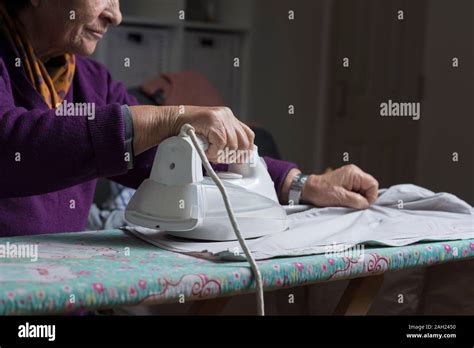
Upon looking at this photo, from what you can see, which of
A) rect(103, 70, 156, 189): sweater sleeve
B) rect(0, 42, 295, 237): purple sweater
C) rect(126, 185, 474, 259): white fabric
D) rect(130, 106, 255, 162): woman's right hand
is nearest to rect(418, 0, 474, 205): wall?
rect(126, 185, 474, 259): white fabric

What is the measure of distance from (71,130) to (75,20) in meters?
0.39

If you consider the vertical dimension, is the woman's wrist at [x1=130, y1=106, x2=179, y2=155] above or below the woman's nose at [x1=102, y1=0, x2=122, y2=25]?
below

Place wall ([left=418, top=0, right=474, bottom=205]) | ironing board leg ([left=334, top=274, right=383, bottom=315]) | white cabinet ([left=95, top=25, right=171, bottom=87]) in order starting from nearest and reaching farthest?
ironing board leg ([left=334, top=274, right=383, bottom=315]) → wall ([left=418, top=0, right=474, bottom=205]) → white cabinet ([left=95, top=25, right=171, bottom=87])

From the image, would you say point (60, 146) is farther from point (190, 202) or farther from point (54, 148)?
point (190, 202)

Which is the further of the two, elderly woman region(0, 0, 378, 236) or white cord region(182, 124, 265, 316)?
elderly woman region(0, 0, 378, 236)

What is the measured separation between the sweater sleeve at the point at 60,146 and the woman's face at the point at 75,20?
1.16 feet

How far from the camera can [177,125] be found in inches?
41.7

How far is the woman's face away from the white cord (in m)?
0.42

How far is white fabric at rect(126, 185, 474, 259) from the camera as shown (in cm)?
104

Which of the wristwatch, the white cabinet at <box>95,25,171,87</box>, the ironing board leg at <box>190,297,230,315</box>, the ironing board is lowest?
the ironing board leg at <box>190,297,230,315</box>

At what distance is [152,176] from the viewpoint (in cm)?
109

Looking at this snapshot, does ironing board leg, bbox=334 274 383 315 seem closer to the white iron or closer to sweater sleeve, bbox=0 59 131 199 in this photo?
the white iron

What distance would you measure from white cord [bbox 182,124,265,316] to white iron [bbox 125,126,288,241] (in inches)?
0.5

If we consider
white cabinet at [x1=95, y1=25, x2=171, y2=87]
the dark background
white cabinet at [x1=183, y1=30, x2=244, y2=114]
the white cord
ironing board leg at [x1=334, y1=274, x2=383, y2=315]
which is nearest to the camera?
the white cord
